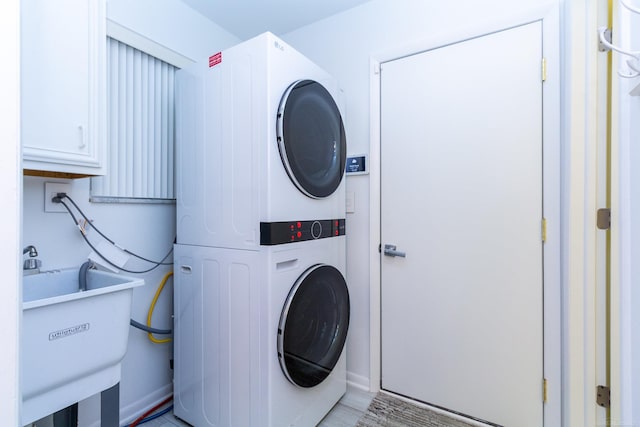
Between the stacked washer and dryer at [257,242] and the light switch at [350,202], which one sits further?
the light switch at [350,202]

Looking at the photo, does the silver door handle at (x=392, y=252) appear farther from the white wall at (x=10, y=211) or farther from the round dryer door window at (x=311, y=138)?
the white wall at (x=10, y=211)

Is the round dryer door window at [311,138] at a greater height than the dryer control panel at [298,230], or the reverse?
the round dryer door window at [311,138]

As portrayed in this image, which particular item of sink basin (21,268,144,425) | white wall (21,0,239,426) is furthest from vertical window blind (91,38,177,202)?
sink basin (21,268,144,425)

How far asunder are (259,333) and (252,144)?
87 centimetres

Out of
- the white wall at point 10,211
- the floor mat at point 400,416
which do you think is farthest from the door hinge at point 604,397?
the white wall at point 10,211

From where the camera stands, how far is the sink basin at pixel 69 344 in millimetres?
906

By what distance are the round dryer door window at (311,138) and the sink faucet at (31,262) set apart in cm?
117

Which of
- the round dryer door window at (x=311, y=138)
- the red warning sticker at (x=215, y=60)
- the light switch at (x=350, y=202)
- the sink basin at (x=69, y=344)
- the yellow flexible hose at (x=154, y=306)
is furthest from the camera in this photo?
the light switch at (x=350, y=202)

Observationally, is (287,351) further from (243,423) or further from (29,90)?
(29,90)

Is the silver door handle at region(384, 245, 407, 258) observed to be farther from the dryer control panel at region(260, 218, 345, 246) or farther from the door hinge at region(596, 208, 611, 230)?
the door hinge at region(596, 208, 611, 230)

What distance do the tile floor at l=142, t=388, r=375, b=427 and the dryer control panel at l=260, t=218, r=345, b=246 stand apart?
1.08m

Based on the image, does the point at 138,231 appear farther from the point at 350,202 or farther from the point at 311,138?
the point at 350,202

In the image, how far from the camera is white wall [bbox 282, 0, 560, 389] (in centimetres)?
186

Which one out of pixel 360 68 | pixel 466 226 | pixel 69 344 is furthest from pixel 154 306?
pixel 360 68
